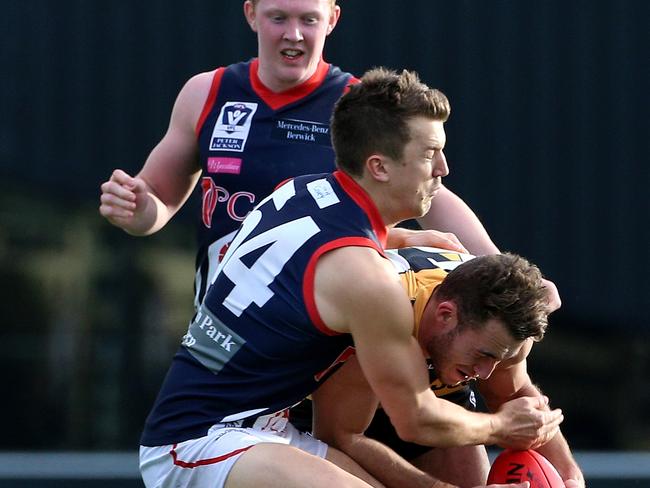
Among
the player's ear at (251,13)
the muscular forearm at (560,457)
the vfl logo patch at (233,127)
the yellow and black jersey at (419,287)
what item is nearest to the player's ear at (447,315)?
the yellow and black jersey at (419,287)

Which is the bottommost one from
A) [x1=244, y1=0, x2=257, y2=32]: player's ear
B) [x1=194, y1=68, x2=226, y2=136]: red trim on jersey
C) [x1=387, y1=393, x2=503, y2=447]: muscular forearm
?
[x1=387, y1=393, x2=503, y2=447]: muscular forearm

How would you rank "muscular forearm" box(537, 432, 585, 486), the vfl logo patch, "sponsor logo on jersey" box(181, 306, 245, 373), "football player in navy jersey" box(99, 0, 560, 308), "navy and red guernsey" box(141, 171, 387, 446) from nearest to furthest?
"navy and red guernsey" box(141, 171, 387, 446), "sponsor logo on jersey" box(181, 306, 245, 373), "muscular forearm" box(537, 432, 585, 486), "football player in navy jersey" box(99, 0, 560, 308), the vfl logo patch

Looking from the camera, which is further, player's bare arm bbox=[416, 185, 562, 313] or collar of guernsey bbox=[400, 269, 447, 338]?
player's bare arm bbox=[416, 185, 562, 313]

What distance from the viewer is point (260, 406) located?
3639 mm

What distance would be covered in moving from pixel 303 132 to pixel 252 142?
0.18 meters

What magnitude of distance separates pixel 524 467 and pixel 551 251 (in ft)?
16.7

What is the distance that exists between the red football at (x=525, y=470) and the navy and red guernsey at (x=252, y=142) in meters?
1.20

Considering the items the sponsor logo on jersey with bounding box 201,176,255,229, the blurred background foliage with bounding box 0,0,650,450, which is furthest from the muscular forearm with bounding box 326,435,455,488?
the blurred background foliage with bounding box 0,0,650,450

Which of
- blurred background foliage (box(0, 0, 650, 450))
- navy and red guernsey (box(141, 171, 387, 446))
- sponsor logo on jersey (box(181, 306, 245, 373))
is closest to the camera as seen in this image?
navy and red guernsey (box(141, 171, 387, 446))

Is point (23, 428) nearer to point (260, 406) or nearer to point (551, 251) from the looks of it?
point (551, 251)

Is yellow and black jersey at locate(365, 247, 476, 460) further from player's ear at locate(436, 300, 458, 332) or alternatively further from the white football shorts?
the white football shorts

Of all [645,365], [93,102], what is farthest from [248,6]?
[645,365]

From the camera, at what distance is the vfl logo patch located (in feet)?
15.2

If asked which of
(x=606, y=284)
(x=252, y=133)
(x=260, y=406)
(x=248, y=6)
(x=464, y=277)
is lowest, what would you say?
(x=606, y=284)
